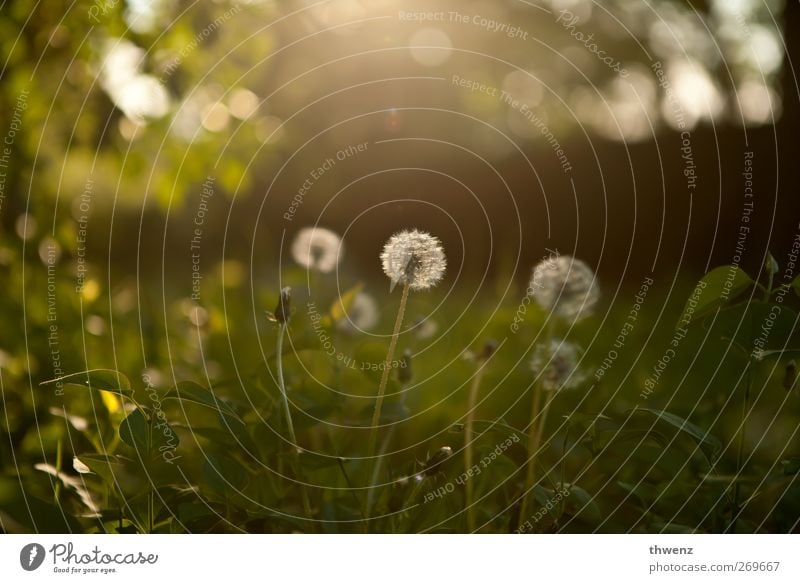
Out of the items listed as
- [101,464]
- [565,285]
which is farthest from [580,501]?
[101,464]

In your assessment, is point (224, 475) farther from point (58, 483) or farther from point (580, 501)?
point (580, 501)

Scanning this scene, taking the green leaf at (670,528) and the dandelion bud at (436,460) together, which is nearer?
the dandelion bud at (436,460)

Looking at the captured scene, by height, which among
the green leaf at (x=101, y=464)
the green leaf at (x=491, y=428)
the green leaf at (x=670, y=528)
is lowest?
the green leaf at (x=670, y=528)

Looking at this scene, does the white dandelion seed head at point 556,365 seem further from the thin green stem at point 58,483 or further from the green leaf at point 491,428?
the thin green stem at point 58,483

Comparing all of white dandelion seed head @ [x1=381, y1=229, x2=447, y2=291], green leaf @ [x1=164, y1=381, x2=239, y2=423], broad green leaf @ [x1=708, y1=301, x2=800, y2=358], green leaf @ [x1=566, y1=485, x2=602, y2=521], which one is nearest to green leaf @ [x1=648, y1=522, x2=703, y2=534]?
green leaf @ [x1=566, y1=485, x2=602, y2=521]

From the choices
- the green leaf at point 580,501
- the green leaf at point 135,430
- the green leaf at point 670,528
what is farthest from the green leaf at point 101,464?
the green leaf at point 670,528

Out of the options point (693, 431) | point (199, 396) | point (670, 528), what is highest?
point (199, 396)
